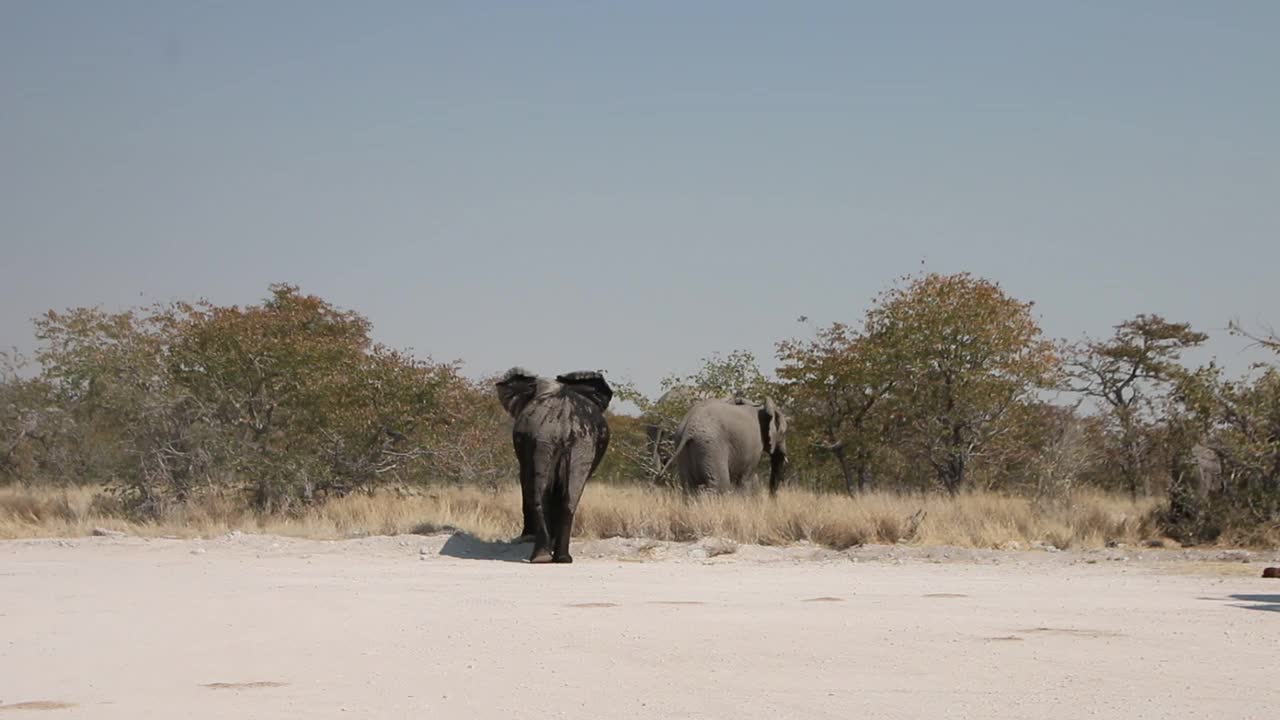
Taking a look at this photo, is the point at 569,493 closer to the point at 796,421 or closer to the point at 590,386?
the point at 590,386

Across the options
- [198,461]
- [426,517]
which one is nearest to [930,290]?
[426,517]

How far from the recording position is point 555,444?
17.9 metres

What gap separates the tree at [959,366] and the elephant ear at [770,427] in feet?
12.3

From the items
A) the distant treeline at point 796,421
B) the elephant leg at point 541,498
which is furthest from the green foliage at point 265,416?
the elephant leg at point 541,498

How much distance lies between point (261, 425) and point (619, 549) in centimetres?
955

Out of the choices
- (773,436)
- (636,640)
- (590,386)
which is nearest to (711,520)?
(590,386)

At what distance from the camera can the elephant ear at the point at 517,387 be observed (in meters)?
18.9

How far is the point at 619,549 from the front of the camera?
1856 centimetres

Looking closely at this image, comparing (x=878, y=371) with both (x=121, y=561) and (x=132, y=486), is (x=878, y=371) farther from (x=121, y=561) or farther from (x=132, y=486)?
(x=121, y=561)

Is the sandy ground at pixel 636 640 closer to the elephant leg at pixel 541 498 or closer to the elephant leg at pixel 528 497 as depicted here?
the elephant leg at pixel 541 498

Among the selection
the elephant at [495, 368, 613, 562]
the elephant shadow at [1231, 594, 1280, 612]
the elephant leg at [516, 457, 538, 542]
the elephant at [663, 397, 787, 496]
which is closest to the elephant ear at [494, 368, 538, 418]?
the elephant at [495, 368, 613, 562]

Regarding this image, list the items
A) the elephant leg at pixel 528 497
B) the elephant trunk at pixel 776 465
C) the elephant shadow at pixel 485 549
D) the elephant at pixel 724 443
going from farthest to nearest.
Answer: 1. the elephant trunk at pixel 776 465
2. the elephant at pixel 724 443
3. the elephant shadow at pixel 485 549
4. the elephant leg at pixel 528 497

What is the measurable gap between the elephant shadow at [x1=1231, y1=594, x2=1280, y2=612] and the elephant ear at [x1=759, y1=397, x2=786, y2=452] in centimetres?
1223

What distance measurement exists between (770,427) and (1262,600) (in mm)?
12654
